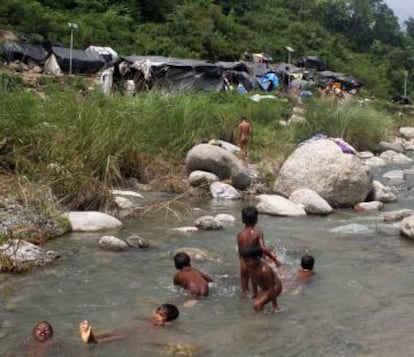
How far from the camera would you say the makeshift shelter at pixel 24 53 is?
2647 centimetres

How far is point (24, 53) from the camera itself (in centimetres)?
2828

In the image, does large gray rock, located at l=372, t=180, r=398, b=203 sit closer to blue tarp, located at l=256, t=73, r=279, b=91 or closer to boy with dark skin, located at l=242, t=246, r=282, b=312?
boy with dark skin, located at l=242, t=246, r=282, b=312

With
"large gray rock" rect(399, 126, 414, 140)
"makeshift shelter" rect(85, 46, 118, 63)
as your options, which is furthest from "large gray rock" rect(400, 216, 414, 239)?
"large gray rock" rect(399, 126, 414, 140)

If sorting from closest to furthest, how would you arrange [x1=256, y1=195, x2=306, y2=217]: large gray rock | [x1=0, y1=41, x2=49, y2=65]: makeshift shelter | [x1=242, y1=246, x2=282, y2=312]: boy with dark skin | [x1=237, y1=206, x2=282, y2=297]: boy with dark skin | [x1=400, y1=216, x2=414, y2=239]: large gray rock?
[x1=242, y1=246, x2=282, y2=312]: boy with dark skin, [x1=237, y1=206, x2=282, y2=297]: boy with dark skin, [x1=400, y1=216, x2=414, y2=239]: large gray rock, [x1=256, y1=195, x2=306, y2=217]: large gray rock, [x1=0, y1=41, x2=49, y2=65]: makeshift shelter

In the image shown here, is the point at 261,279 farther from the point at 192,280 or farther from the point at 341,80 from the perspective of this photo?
the point at 341,80

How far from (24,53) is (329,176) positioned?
2008cm

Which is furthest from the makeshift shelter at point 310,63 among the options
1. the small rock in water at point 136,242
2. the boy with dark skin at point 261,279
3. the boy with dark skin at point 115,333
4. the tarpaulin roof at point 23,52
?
the boy with dark skin at point 115,333

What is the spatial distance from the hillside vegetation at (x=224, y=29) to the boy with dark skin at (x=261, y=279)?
26249mm

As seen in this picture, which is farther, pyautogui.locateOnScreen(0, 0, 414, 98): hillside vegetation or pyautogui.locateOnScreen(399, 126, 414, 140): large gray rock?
pyautogui.locateOnScreen(0, 0, 414, 98): hillside vegetation

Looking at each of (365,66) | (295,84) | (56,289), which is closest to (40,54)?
(295,84)

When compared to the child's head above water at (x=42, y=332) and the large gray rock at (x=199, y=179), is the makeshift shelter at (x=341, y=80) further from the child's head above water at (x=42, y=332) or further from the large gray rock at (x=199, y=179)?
the child's head above water at (x=42, y=332)

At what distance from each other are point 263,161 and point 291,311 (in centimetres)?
937

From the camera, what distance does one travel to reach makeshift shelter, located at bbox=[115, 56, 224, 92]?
24500 millimetres

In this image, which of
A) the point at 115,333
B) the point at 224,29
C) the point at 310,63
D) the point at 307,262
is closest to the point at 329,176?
the point at 307,262
